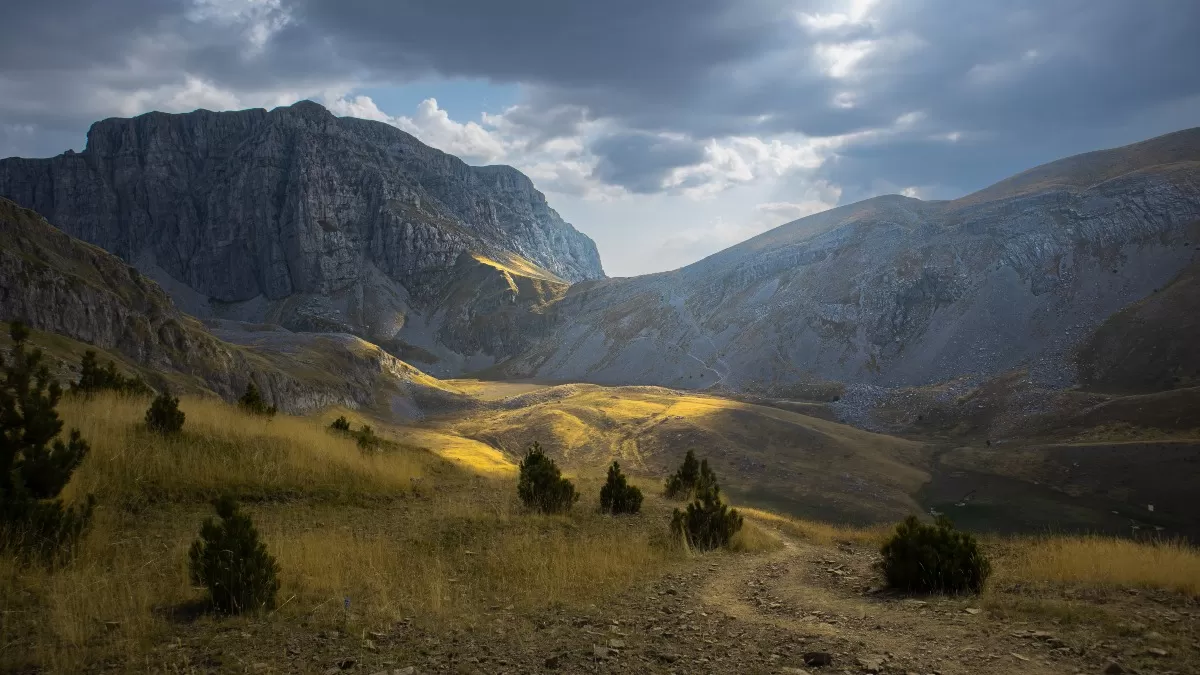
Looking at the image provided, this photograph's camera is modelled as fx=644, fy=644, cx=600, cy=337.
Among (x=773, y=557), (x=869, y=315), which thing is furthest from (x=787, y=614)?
(x=869, y=315)

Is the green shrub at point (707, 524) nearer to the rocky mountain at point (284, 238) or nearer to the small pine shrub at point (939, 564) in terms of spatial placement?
the small pine shrub at point (939, 564)

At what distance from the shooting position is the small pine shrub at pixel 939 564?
8945 millimetres

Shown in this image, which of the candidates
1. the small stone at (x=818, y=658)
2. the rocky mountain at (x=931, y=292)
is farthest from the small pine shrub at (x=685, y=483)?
the rocky mountain at (x=931, y=292)

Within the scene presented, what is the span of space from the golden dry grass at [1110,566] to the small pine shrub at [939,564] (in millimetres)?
844

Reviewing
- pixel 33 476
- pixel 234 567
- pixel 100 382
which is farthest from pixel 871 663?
pixel 100 382

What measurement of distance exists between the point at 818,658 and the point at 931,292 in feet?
368

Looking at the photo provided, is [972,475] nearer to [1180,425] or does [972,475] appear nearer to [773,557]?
[1180,425]

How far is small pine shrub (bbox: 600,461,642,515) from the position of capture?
1600cm

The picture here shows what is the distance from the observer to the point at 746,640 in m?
6.54

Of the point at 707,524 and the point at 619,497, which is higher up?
the point at 619,497

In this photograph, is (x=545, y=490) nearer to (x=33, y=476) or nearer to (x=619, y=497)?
(x=619, y=497)

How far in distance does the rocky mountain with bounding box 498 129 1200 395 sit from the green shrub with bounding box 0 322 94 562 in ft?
279

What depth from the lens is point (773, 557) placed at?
12.8m

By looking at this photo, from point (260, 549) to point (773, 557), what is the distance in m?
9.45
